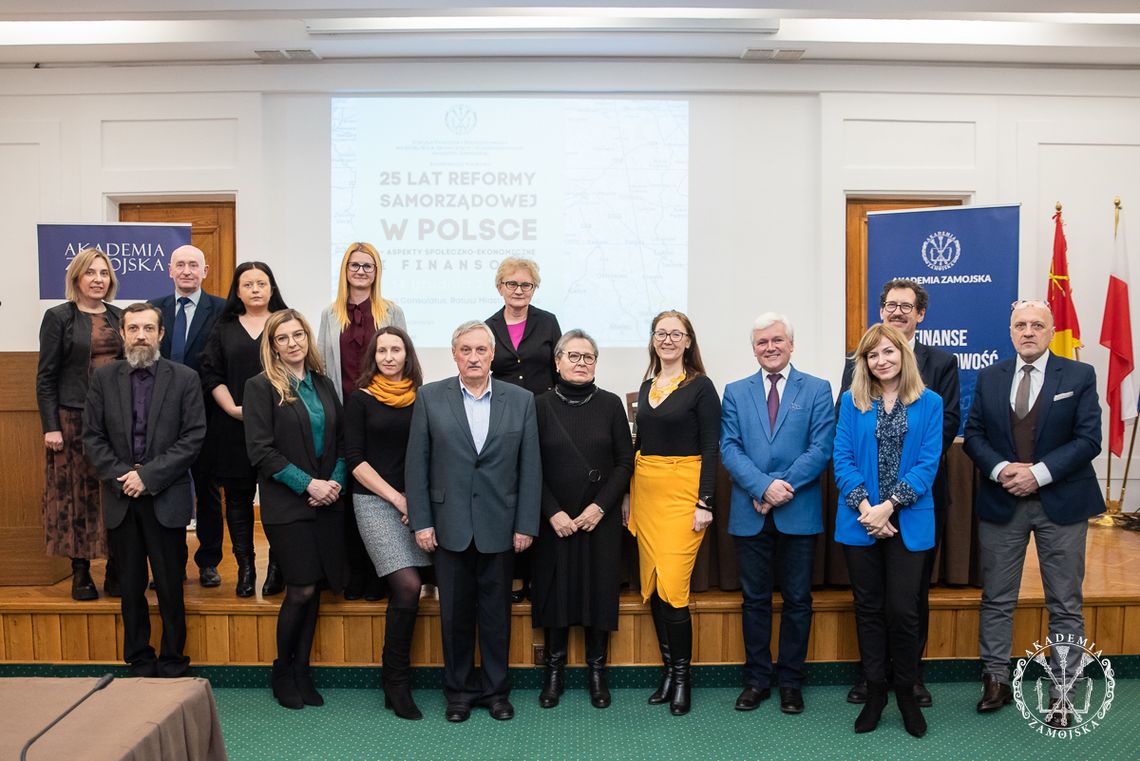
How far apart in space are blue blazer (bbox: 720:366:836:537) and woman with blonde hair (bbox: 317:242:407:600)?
1.56 m

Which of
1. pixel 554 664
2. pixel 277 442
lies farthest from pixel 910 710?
pixel 277 442

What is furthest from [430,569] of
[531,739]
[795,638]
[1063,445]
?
[1063,445]

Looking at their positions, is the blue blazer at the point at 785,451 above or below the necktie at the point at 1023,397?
below

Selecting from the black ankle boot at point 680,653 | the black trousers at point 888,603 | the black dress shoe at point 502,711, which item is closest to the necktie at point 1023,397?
the black trousers at point 888,603

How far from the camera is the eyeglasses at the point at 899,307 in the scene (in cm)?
355

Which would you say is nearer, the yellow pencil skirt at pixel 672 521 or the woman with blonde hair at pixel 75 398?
the yellow pencil skirt at pixel 672 521

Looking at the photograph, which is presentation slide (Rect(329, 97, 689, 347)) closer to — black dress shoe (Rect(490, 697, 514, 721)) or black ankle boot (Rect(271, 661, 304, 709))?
black ankle boot (Rect(271, 661, 304, 709))

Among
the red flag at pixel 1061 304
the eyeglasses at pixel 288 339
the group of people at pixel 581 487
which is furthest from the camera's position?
the red flag at pixel 1061 304

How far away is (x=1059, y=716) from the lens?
3.37 meters

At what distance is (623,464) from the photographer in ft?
11.5

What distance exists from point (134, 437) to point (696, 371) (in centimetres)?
231

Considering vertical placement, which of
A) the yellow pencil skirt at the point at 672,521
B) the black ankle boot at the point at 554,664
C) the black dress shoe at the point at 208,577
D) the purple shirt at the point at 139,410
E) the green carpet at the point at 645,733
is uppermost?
the purple shirt at the point at 139,410

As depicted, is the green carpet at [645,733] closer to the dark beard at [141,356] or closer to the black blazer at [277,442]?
the black blazer at [277,442]

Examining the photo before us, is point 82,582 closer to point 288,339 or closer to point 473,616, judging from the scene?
point 288,339
